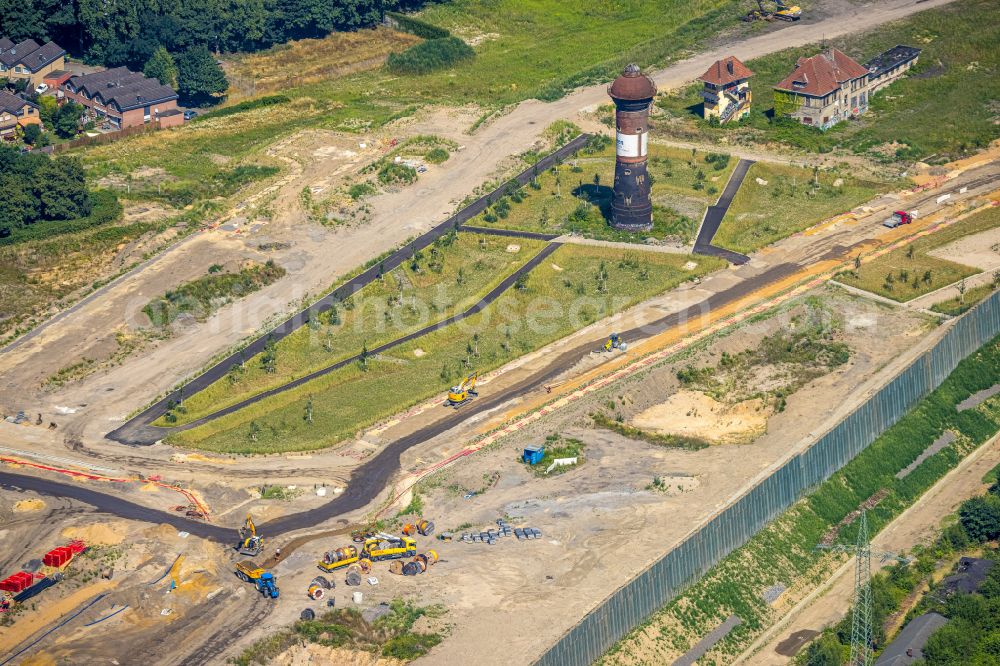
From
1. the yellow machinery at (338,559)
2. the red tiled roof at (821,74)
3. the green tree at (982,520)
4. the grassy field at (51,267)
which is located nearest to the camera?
the yellow machinery at (338,559)

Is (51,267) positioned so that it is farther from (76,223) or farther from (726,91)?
(726,91)

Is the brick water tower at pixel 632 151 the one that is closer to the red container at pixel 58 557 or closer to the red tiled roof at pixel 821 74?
the red tiled roof at pixel 821 74

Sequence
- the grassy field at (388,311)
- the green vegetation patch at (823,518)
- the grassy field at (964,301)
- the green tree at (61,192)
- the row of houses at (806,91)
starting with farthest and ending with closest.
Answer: the row of houses at (806,91), the green tree at (61,192), the grassy field at (964,301), the grassy field at (388,311), the green vegetation patch at (823,518)

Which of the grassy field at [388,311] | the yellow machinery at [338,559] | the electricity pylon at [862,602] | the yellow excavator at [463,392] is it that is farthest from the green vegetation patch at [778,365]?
the yellow machinery at [338,559]

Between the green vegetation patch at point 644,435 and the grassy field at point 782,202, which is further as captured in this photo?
the grassy field at point 782,202

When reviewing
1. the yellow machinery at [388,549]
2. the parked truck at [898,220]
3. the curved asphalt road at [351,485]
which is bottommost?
the curved asphalt road at [351,485]

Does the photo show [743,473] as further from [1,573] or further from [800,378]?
[1,573]

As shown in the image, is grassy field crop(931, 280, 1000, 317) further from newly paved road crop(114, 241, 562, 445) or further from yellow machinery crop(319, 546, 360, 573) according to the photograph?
yellow machinery crop(319, 546, 360, 573)

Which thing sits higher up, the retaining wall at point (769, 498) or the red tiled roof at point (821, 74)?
the red tiled roof at point (821, 74)

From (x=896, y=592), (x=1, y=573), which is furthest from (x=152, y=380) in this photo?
(x=896, y=592)
